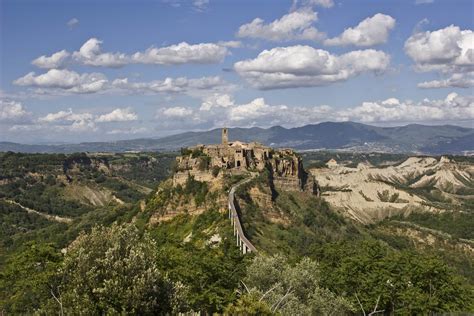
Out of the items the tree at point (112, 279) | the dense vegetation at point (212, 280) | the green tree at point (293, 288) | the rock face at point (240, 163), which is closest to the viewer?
the tree at point (112, 279)

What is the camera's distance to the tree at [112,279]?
117 feet

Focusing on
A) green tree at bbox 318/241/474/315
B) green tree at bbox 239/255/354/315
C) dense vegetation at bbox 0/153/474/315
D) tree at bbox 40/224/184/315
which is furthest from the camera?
green tree at bbox 318/241/474/315

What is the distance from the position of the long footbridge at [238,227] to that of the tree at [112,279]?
44.8 meters

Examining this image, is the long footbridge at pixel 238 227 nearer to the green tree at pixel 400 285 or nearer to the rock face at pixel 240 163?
the rock face at pixel 240 163

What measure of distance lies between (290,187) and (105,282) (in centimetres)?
11175

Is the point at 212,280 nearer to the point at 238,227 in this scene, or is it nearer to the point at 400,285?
the point at 400,285

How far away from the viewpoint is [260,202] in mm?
119000

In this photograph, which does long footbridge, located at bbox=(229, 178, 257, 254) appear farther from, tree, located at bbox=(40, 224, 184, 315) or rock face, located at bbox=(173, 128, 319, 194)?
tree, located at bbox=(40, 224, 184, 315)

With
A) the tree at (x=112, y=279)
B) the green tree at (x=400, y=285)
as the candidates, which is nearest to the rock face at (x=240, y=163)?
the green tree at (x=400, y=285)

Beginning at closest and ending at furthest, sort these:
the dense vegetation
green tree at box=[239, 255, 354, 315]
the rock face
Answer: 1. the dense vegetation
2. green tree at box=[239, 255, 354, 315]
3. the rock face

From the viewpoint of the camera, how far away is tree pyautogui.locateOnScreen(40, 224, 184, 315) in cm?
3581

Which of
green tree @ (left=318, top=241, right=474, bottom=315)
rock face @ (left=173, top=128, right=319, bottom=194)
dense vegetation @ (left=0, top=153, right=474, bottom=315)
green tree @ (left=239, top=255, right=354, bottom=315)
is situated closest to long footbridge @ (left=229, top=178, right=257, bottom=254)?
dense vegetation @ (left=0, top=153, right=474, bottom=315)

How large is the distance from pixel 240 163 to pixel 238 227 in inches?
1365

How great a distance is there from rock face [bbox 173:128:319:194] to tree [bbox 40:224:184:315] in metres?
83.3
